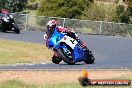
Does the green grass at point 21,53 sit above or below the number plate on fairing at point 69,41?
below

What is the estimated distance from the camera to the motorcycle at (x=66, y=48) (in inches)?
755

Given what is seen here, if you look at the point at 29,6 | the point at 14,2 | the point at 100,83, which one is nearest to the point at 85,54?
the point at 100,83

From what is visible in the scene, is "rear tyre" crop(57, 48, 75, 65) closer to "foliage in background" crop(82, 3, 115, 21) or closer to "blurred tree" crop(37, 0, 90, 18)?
"foliage in background" crop(82, 3, 115, 21)

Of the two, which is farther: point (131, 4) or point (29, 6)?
point (29, 6)

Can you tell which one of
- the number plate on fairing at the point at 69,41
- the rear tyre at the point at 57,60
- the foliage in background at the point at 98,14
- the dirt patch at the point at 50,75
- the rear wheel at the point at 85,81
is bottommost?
the foliage in background at the point at 98,14

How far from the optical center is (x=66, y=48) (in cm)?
1980

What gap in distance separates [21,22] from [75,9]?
636 centimetres

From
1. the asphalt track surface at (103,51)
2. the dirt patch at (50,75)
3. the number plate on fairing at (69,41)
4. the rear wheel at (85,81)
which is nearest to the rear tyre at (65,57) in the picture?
the asphalt track surface at (103,51)

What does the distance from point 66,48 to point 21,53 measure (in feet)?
33.7

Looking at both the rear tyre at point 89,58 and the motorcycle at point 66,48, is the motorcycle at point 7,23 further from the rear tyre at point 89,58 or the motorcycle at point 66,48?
the motorcycle at point 66,48

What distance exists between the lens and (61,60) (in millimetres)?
20797

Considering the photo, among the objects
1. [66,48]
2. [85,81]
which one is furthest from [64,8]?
[85,81]

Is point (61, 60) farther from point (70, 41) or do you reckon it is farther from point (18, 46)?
point (18, 46)

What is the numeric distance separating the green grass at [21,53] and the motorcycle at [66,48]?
5.10 m
